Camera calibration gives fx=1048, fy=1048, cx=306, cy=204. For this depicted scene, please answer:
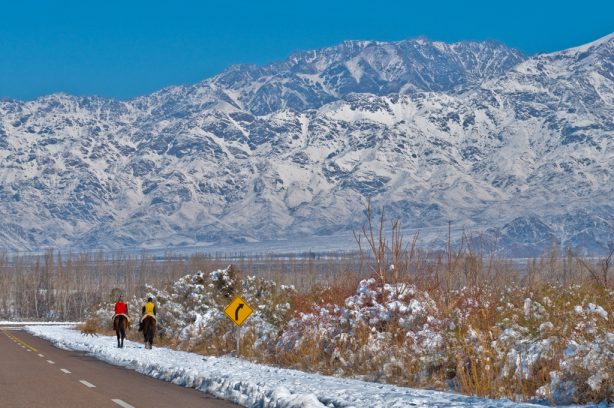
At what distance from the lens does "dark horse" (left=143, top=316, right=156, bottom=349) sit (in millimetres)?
33844

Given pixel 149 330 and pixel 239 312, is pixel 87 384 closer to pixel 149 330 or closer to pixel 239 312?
pixel 239 312

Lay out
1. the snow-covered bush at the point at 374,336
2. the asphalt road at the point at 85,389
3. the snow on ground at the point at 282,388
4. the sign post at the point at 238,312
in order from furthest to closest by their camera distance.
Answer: the sign post at the point at 238,312 → the snow-covered bush at the point at 374,336 → the asphalt road at the point at 85,389 → the snow on ground at the point at 282,388

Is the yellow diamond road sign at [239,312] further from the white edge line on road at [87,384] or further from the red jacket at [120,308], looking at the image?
the red jacket at [120,308]

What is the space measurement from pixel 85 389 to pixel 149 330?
15.3 metres

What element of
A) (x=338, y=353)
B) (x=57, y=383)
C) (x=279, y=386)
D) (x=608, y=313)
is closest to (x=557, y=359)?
(x=608, y=313)

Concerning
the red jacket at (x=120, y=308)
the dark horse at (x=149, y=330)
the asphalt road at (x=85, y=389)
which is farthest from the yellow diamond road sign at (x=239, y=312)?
the red jacket at (x=120, y=308)

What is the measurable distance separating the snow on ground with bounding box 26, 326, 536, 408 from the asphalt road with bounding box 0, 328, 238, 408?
0.40 metres

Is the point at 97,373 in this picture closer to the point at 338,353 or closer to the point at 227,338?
the point at 338,353

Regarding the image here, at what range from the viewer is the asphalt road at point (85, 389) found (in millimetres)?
16375

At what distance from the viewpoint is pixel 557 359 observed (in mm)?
15844

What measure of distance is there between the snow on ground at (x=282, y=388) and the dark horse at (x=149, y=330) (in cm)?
742

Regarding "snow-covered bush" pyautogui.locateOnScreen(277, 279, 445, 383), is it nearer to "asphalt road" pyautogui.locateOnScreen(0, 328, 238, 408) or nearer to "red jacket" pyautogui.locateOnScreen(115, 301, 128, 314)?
"asphalt road" pyautogui.locateOnScreen(0, 328, 238, 408)

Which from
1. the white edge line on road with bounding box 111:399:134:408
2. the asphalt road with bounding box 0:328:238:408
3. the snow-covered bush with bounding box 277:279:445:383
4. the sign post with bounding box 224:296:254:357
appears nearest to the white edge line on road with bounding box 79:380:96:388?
the asphalt road with bounding box 0:328:238:408

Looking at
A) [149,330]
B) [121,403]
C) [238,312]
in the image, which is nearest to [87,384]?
[121,403]
